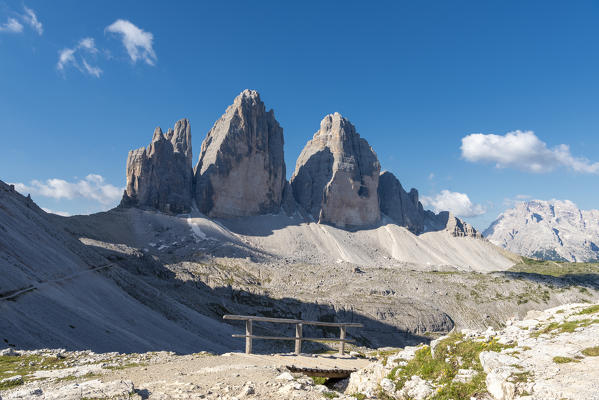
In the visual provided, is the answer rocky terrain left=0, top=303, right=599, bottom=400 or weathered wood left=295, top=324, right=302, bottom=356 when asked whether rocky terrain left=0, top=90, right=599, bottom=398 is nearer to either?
rocky terrain left=0, top=303, right=599, bottom=400

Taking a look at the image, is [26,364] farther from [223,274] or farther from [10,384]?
[223,274]

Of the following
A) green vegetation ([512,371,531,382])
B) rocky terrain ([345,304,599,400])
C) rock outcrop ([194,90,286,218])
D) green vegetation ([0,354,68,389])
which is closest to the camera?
rocky terrain ([345,304,599,400])

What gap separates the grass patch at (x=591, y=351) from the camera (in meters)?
9.43

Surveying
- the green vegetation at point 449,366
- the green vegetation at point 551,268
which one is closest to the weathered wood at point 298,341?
the green vegetation at point 449,366

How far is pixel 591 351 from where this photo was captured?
31.3 feet

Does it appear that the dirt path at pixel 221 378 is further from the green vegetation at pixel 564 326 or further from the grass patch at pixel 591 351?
the green vegetation at pixel 564 326

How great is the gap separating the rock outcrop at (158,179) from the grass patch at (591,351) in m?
161

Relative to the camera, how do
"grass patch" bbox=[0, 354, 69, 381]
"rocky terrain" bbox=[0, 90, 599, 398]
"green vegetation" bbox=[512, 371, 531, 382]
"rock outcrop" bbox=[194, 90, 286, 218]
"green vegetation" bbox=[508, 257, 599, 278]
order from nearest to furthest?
"green vegetation" bbox=[512, 371, 531, 382]
"grass patch" bbox=[0, 354, 69, 381]
"rocky terrain" bbox=[0, 90, 599, 398]
"green vegetation" bbox=[508, 257, 599, 278]
"rock outcrop" bbox=[194, 90, 286, 218]

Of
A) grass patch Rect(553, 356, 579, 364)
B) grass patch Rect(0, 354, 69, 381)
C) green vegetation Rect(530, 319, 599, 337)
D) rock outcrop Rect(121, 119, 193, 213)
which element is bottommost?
grass patch Rect(0, 354, 69, 381)

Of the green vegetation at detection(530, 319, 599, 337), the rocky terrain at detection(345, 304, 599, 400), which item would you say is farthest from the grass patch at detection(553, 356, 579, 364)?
the green vegetation at detection(530, 319, 599, 337)

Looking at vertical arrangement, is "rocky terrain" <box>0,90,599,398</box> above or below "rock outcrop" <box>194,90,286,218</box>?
below

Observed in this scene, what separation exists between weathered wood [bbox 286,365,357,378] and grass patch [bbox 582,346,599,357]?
27.9 ft

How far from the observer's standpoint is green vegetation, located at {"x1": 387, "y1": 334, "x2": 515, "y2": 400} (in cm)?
984

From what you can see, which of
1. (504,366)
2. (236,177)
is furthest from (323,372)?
(236,177)
